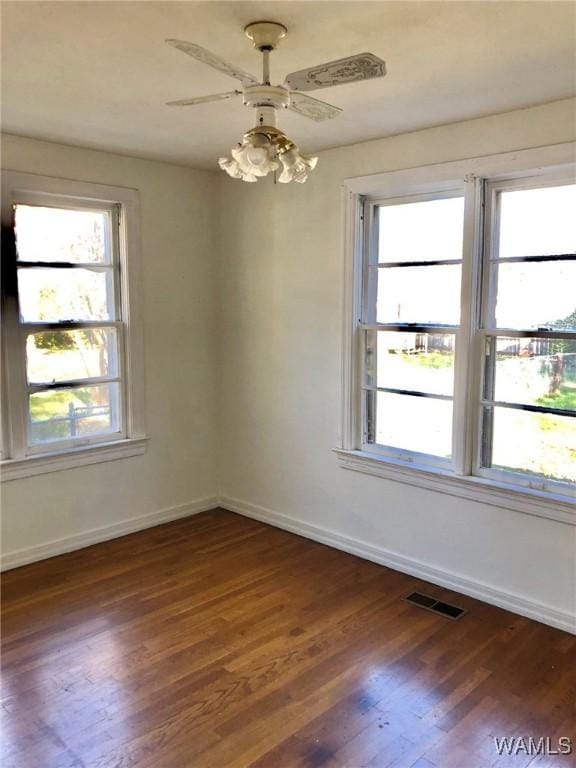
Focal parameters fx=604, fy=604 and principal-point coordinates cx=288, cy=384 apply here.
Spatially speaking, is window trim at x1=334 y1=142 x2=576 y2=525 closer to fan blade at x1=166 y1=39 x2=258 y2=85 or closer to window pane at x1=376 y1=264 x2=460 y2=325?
window pane at x1=376 y1=264 x2=460 y2=325

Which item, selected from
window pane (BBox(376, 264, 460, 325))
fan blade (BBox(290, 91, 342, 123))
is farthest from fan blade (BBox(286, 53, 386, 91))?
window pane (BBox(376, 264, 460, 325))

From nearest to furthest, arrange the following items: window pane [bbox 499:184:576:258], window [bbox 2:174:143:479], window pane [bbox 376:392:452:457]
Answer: window pane [bbox 499:184:576:258] → window pane [bbox 376:392:452:457] → window [bbox 2:174:143:479]

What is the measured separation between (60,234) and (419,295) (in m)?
2.23

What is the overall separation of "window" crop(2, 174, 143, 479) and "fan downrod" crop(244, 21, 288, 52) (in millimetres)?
2011

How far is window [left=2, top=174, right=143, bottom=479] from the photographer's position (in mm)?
3576

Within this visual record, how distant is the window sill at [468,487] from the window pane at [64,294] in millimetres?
1834

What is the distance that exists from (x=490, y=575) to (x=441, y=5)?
8.72 feet

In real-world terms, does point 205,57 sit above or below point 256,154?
above

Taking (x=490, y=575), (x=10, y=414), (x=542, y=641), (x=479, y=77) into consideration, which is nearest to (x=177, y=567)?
(x=10, y=414)

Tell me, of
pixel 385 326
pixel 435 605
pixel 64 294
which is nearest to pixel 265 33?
pixel 385 326

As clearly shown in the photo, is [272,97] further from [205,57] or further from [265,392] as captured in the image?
[265,392]

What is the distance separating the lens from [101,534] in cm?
405

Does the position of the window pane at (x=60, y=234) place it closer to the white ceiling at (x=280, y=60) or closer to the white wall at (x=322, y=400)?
the white ceiling at (x=280, y=60)
